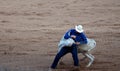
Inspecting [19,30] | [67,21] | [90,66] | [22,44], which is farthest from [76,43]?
[67,21]

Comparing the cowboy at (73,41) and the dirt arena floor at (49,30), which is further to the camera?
the dirt arena floor at (49,30)

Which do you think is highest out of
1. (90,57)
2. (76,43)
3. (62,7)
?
(76,43)

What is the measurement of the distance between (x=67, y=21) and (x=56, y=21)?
20.9 inches

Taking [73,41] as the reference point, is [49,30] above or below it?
below

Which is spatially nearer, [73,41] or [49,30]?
[73,41]

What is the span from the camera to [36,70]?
12.5 metres

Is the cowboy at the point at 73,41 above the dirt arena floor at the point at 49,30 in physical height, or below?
above

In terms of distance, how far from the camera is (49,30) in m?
17.9

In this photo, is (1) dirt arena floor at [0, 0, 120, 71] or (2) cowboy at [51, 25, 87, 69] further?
(1) dirt arena floor at [0, 0, 120, 71]

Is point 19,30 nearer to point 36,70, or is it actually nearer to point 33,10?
point 33,10

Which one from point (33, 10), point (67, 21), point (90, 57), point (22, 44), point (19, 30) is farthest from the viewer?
point (33, 10)

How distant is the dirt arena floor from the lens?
43.7ft

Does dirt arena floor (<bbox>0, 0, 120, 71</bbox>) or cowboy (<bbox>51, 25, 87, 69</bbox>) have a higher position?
cowboy (<bbox>51, 25, 87, 69</bbox>)

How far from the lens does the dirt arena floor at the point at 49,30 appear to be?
43.7ft
